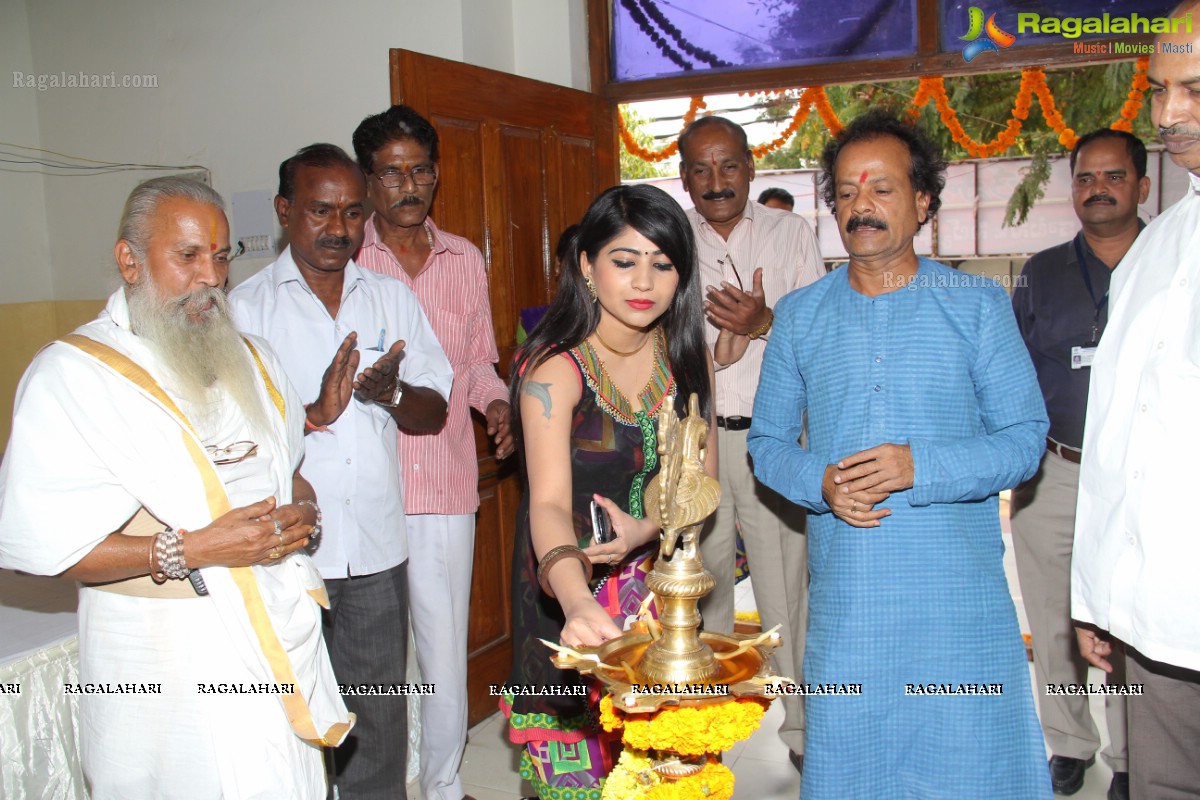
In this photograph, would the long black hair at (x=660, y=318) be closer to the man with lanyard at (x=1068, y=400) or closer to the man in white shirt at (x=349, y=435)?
the man in white shirt at (x=349, y=435)

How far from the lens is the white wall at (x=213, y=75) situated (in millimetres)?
4461

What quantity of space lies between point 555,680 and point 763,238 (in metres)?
2.40

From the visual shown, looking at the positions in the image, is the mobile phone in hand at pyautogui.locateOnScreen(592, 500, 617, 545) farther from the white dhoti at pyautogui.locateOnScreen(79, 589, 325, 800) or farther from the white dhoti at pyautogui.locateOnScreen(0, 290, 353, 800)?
the white dhoti at pyautogui.locateOnScreen(79, 589, 325, 800)

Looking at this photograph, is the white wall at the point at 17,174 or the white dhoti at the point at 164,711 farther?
the white wall at the point at 17,174

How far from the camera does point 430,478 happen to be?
3418mm

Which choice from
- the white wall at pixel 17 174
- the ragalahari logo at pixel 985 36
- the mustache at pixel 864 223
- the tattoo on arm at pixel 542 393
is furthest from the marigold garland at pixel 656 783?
the white wall at pixel 17 174

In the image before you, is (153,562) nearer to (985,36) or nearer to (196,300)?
(196,300)

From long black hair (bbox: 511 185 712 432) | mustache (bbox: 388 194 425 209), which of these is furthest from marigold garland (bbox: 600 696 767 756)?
mustache (bbox: 388 194 425 209)

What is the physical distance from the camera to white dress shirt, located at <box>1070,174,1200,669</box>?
1876 millimetres

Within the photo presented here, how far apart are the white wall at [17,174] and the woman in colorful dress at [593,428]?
4393 mm

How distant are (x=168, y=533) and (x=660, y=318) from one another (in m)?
1.28

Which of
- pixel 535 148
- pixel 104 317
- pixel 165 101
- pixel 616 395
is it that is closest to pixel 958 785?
pixel 616 395

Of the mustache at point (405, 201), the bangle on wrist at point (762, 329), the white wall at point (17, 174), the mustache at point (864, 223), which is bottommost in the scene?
the bangle on wrist at point (762, 329)

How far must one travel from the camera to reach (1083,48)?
14.6ft
